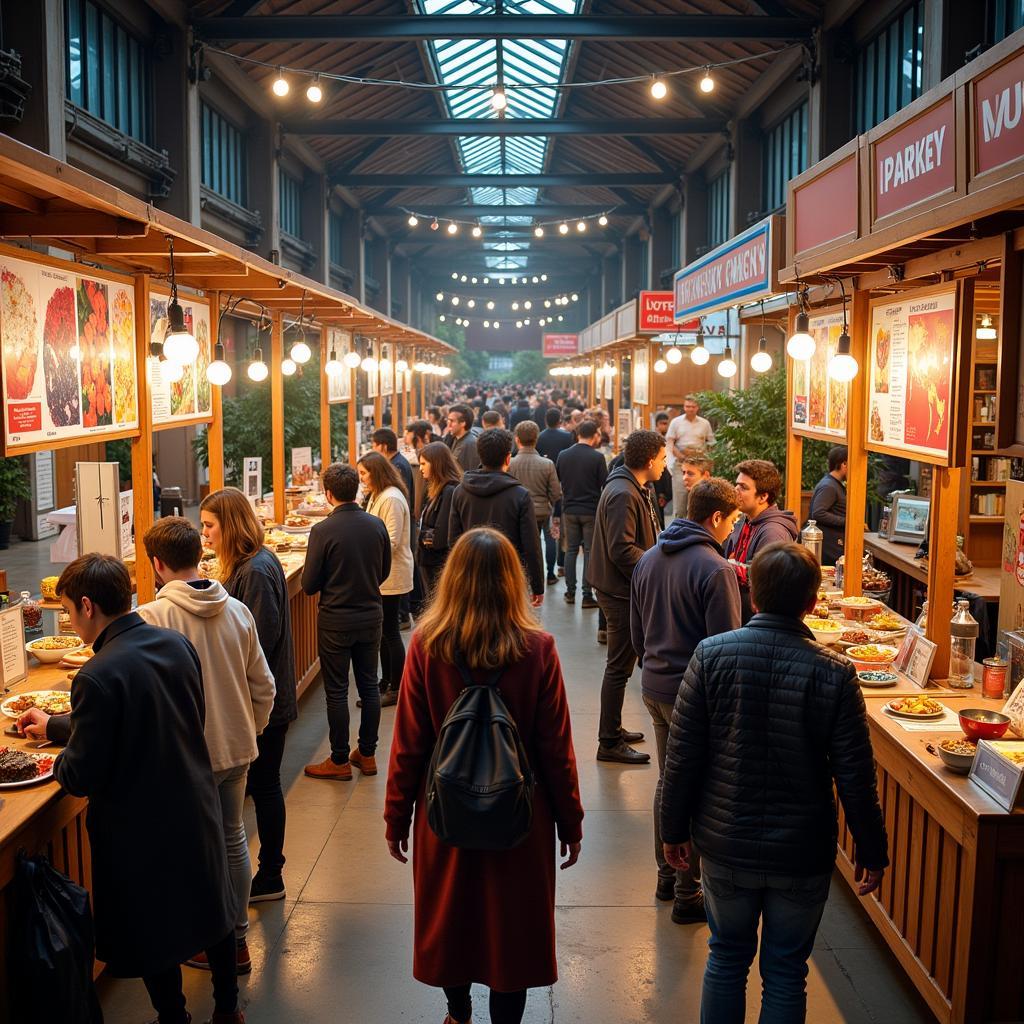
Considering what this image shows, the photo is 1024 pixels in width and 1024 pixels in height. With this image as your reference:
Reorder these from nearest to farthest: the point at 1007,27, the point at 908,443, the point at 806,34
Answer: the point at 908,443, the point at 1007,27, the point at 806,34

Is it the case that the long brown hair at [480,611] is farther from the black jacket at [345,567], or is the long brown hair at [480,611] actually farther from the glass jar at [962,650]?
the black jacket at [345,567]

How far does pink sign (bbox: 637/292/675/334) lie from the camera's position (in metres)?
13.3

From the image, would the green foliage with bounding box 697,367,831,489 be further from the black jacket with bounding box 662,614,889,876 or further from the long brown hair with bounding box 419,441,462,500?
the black jacket with bounding box 662,614,889,876

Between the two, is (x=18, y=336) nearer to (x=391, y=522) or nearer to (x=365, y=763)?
(x=391, y=522)

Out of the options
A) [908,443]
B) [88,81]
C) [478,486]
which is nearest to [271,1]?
[88,81]

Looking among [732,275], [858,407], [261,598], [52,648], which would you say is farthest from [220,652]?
[732,275]

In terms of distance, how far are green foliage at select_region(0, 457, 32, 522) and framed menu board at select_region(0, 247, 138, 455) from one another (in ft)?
25.4

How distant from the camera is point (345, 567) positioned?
567 centimetres

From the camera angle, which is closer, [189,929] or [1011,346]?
[189,929]

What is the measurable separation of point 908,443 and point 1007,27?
7043 mm

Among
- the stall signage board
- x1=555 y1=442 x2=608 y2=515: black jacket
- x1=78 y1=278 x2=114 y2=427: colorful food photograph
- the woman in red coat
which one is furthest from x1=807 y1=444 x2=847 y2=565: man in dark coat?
the woman in red coat

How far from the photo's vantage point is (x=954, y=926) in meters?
3.46

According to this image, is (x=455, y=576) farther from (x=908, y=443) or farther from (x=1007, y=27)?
(x=1007, y=27)

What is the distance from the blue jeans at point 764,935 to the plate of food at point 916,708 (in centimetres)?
133
